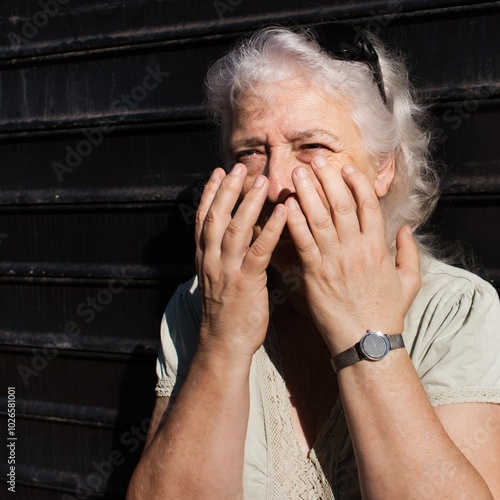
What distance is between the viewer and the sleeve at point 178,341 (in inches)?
74.0

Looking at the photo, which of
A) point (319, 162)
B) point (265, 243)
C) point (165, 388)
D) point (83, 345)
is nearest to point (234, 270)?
point (265, 243)

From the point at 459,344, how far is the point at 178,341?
2.60ft

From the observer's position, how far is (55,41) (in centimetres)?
272

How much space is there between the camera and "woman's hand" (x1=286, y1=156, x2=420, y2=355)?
5.14ft

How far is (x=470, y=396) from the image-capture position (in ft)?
5.15

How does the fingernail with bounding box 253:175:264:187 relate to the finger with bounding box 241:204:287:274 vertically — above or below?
above

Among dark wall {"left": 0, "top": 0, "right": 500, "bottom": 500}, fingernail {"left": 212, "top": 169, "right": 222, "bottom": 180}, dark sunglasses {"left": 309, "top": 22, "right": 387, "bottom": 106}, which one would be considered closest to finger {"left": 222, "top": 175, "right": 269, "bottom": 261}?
fingernail {"left": 212, "top": 169, "right": 222, "bottom": 180}

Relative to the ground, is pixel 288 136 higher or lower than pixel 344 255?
higher

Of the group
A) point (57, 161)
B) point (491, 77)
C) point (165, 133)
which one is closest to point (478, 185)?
point (491, 77)

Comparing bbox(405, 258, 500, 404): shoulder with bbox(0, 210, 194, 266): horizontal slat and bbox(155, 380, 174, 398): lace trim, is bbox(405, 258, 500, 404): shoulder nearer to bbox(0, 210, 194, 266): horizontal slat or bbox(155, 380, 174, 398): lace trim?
bbox(155, 380, 174, 398): lace trim

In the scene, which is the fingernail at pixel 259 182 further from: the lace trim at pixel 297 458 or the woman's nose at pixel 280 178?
the lace trim at pixel 297 458

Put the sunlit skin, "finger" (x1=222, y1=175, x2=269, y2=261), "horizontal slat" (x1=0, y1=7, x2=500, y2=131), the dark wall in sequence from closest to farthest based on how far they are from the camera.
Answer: the sunlit skin, "finger" (x1=222, y1=175, x2=269, y2=261), "horizontal slat" (x1=0, y1=7, x2=500, y2=131), the dark wall

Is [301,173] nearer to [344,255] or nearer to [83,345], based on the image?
[344,255]

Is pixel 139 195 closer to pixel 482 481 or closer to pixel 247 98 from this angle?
pixel 247 98
